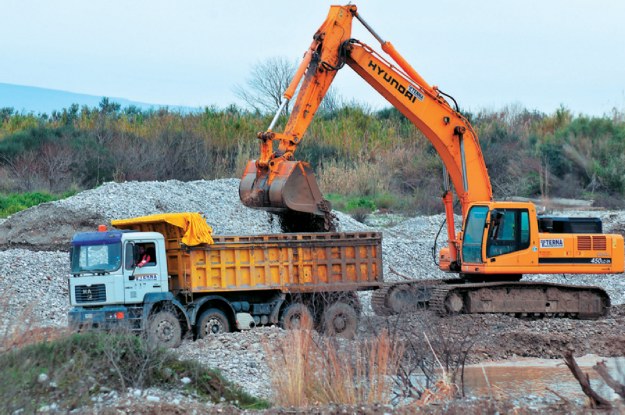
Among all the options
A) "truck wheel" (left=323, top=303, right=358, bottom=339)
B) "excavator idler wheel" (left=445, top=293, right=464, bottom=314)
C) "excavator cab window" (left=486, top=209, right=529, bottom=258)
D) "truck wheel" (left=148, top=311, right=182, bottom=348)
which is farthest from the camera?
"excavator cab window" (left=486, top=209, right=529, bottom=258)

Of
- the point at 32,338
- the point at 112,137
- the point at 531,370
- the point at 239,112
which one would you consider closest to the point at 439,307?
the point at 531,370

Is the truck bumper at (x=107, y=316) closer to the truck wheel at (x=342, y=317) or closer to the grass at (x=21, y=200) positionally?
the truck wheel at (x=342, y=317)

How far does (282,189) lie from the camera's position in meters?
17.6

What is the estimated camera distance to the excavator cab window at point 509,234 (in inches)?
763

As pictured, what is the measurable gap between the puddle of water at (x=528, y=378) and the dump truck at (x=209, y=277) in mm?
2692

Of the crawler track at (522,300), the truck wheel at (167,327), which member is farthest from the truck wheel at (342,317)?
the truck wheel at (167,327)

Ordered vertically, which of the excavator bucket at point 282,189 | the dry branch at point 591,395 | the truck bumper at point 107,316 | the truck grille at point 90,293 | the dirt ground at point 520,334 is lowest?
the dirt ground at point 520,334

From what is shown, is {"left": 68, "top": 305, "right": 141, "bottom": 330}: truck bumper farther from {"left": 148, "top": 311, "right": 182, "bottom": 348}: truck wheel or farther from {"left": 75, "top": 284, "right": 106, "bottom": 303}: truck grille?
{"left": 148, "top": 311, "right": 182, "bottom": 348}: truck wheel

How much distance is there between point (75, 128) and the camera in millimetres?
42344

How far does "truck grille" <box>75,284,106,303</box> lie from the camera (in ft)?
54.0

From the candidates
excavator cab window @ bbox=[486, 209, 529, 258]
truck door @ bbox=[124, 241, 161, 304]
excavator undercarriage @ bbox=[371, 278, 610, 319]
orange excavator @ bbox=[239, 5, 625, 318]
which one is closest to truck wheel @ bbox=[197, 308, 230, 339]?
truck door @ bbox=[124, 241, 161, 304]

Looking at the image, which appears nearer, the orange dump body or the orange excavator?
the orange dump body

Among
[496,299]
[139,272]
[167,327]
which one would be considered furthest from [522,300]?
[139,272]

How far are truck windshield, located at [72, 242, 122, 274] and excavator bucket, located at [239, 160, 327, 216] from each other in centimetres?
260
